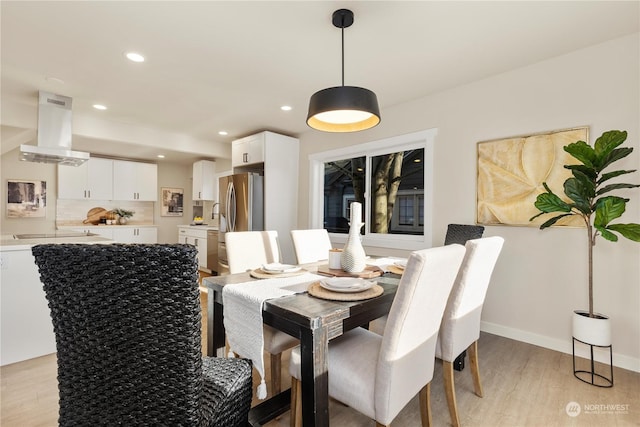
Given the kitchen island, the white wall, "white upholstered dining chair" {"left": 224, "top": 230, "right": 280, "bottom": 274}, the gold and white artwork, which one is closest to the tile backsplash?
the kitchen island

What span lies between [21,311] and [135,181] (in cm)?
413

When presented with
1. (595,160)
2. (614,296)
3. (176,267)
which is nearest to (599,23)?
(595,160)

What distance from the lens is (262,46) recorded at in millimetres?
2328

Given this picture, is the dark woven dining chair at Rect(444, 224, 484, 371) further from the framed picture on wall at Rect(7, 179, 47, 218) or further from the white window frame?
the framed picture on wall at Rect(7, 179, 47, 218)

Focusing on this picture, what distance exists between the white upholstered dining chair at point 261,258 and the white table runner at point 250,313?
0.26m

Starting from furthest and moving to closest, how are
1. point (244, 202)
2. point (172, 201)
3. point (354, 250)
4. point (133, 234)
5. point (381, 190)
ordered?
point (172, 201) < point (133, 234) < point (244, 202) < point (381, 190) < point (354, 250)

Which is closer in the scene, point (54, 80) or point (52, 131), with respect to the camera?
point (54, 80)

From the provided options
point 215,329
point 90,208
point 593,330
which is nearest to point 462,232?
point 593,330

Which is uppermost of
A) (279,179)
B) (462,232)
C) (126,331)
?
(279,179)

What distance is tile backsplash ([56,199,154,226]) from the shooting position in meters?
5.38

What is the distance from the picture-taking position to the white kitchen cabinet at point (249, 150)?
4.42 m

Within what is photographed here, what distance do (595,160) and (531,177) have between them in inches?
23.5

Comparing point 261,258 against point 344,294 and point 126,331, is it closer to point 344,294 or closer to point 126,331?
point 344,294

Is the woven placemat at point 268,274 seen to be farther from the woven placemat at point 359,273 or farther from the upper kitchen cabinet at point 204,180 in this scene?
the upper kitchen cabinet at point 204,180
